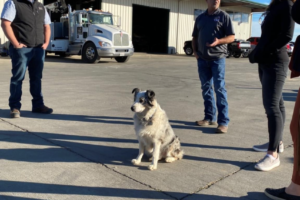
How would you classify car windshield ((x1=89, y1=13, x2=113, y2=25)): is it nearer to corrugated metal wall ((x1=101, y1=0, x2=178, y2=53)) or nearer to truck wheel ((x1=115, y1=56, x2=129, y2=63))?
truck wheel ((x1=115, y1=56, x2=129, y2=63))

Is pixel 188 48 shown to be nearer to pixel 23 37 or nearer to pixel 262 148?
pixel 23 37

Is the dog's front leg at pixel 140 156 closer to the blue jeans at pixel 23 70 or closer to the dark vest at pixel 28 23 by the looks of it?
the blue jeans at pixel 23 70

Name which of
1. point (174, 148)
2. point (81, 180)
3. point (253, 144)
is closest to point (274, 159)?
point (253, 144)

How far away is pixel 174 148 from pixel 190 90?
5.39 meters

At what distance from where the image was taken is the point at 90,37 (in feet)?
55.3

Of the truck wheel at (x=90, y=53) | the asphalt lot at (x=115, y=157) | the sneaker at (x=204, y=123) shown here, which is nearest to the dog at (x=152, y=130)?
the asphalt lot at (x=115, y=157)

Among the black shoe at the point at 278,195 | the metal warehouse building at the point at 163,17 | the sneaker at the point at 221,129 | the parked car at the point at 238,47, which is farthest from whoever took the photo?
the parked car at the point at 238,47

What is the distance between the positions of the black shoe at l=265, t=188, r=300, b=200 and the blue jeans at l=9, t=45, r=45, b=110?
4.37 metres

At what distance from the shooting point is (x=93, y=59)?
16578 mm

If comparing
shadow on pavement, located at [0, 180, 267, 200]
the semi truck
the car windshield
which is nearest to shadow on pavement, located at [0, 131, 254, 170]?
shadow on pavement, located at [0, 180, 267, 200]

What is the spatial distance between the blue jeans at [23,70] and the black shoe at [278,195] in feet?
14.3

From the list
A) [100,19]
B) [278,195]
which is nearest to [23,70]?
[278,195]

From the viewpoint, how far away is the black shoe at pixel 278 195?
2.69 meters

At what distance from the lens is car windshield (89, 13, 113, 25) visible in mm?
17547
